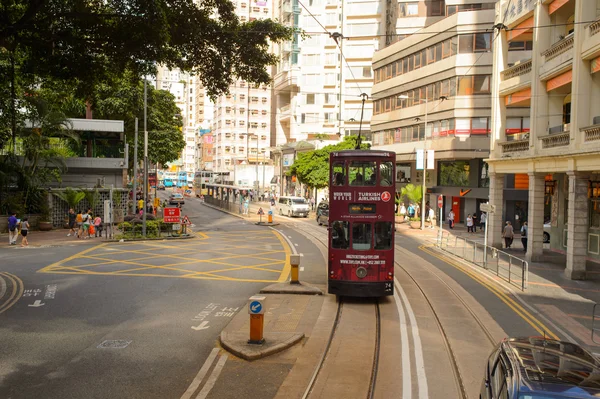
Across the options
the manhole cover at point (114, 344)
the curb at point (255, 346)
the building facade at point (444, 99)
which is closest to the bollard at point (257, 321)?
the curb at point (255, 346)

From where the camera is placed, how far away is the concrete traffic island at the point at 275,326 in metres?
11.4

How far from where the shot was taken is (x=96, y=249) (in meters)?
28.8

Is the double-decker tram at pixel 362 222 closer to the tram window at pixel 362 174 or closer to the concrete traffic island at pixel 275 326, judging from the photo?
the tram window at pixel 362 174

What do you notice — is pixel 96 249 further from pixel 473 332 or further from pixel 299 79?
pixel 299 79

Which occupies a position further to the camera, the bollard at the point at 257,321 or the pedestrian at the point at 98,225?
the pedestrian at the point at 98,225

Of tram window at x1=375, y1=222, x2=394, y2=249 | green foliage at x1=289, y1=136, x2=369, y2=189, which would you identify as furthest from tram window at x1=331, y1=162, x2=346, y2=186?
green foliage at x1=289, y1=136, x2=369, y2=189

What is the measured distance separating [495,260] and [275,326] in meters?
12.3

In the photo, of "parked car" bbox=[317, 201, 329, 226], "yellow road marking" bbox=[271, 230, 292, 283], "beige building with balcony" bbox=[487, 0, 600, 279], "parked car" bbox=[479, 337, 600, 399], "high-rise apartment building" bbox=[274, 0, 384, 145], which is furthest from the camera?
"high-rise apartment building" bbox=[274, 0, 384, 145]

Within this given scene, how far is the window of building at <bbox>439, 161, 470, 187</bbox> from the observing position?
4697cm

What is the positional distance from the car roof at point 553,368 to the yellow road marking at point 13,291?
13.8m

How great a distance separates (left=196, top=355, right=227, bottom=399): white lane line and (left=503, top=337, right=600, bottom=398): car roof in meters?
4.91

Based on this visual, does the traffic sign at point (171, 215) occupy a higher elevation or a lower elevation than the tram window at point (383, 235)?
lower

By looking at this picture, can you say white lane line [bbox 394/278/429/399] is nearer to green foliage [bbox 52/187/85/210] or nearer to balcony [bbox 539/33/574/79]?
balcony [bbox 539/33/574/79]

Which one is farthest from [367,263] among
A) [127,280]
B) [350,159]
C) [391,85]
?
[391,85]
